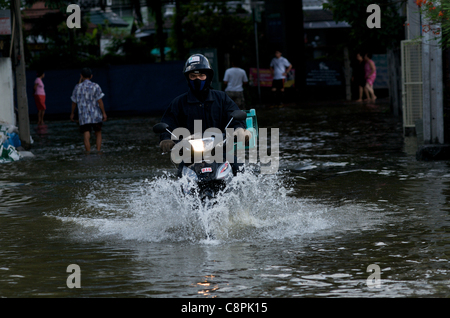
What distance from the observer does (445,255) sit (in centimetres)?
569

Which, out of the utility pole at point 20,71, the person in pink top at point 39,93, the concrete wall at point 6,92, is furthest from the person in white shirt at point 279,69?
the concrete wall at point 6,92

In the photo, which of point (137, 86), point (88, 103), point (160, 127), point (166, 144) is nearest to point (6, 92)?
point (88, 103)

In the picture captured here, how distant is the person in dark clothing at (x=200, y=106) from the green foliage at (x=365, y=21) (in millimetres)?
8458

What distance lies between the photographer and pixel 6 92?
14883 millimetres

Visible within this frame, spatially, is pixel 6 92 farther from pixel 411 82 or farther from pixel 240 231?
pixel 240 231

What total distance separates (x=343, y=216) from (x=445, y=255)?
1.87 meters

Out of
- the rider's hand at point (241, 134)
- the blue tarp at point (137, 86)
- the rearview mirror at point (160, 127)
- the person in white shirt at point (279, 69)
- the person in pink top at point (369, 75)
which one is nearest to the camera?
the rearview mirror at point (160, 127)

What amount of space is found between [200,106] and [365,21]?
9.45 m

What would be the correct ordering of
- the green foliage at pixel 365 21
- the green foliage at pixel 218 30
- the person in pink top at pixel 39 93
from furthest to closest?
the green foliage at pixel 218 30 → the person in pink top at pixel 39 93 → the green foliage at pixel 365 21

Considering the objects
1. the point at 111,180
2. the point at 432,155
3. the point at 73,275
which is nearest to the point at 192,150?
the point at 73,275

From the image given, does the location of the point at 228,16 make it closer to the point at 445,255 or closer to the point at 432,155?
the point at 432,155

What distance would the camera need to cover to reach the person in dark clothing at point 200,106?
6805 millimetres

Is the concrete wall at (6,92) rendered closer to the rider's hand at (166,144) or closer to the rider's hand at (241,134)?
the rider's hand at (166,144)

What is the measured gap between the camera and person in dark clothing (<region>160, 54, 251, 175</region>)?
680 cm
